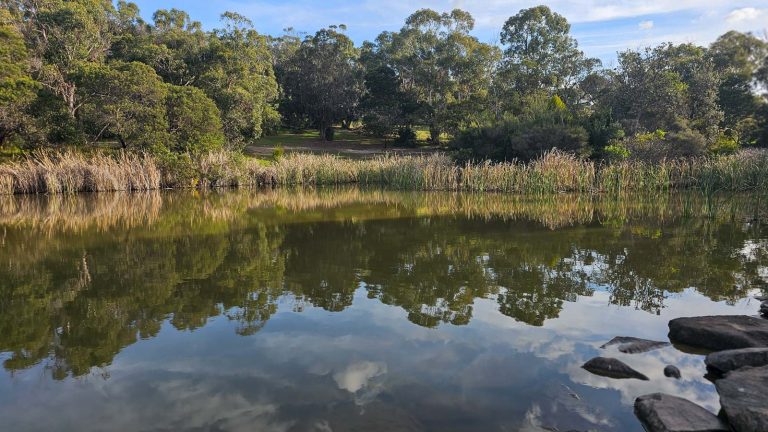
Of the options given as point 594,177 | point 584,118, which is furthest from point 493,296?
point 584,118

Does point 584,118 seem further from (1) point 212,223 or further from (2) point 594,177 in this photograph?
(1) point 212,223

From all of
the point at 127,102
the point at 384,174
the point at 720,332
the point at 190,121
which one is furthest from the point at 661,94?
the point at 720,332

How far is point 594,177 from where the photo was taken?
1781 centimetres

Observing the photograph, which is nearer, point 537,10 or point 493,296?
point 493,296

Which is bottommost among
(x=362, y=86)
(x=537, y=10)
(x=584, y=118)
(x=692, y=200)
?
(x=692, y=200)

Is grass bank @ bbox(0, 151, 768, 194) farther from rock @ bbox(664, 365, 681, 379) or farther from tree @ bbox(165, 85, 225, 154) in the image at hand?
rock @ bbox(664, 365, 681, 379)

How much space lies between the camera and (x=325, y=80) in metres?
41.0

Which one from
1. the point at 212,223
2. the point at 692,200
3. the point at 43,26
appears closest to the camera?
the point at 212,223

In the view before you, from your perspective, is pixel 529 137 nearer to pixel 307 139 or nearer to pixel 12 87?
pixel 12 87

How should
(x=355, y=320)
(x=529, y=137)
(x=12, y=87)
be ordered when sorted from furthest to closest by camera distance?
(x=529, y=137) < (x=12, y=87) < (x=355, y=320)

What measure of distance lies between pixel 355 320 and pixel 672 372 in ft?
8.28

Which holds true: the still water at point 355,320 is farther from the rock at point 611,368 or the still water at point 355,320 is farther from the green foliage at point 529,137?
the green foliage at point 529,137

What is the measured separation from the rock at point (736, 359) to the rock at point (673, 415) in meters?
0.74

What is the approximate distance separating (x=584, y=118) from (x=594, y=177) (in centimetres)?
479
